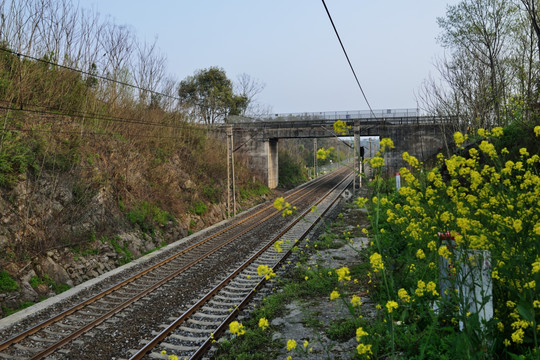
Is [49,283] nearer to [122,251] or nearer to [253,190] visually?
[122,251]

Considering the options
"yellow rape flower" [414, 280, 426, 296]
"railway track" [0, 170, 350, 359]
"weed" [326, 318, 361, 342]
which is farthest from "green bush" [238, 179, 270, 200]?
"yellow rape flower" [414, 280, 426, 296]

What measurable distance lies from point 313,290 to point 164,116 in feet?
54.2

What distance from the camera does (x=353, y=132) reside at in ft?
90.0

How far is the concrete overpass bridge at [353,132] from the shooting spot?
28000 millimetres

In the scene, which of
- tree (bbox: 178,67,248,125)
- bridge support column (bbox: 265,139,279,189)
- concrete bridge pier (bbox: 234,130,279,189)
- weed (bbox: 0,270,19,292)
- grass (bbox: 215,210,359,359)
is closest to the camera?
grass (bbox: 215,210,359,359)

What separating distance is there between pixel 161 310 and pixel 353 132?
21636 mm

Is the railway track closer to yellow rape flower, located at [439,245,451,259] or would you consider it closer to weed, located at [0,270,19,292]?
yellow rape flower, located at [439,245,451,259]

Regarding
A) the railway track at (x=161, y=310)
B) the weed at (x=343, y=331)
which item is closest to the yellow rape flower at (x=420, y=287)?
the railway track at (x=161, y=310)

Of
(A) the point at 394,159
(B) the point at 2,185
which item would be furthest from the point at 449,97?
(B) the point at 2,185

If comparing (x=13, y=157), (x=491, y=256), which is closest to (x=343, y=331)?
(x=491, y=256)

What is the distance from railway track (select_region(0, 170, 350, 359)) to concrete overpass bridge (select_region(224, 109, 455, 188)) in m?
14.0

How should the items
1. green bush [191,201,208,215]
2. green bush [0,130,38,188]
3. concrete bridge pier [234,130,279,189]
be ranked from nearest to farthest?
green bush [0,130,38,188] < green bush [191,201,208,215] < concrete bridge pier [234,130,279,189]

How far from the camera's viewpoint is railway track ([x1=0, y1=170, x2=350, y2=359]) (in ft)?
22.0

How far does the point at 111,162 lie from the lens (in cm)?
1569
